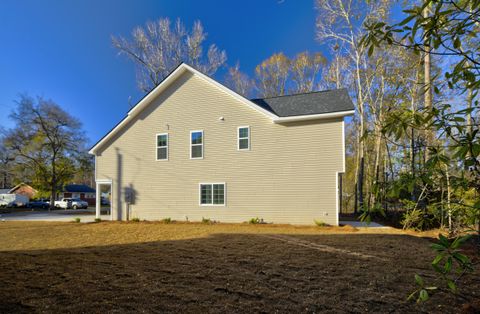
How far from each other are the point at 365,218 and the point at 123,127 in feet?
53.6

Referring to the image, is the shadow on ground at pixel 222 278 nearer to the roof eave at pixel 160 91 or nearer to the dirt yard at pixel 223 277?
the dirt yard at pixel 223 277

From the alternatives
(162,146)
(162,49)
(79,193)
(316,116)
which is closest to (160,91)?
(162,146)

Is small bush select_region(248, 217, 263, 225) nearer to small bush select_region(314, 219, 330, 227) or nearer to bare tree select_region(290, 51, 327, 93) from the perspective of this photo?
small bush select_region(314, 219, 330, 227)

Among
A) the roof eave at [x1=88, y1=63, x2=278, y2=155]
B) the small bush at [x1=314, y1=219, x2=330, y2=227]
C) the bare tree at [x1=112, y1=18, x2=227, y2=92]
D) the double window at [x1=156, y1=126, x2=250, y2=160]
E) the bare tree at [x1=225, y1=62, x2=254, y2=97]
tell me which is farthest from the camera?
the bare tree at [x1=225, y1=62, x2=254, y2=97]

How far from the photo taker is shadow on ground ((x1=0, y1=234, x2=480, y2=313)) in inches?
146

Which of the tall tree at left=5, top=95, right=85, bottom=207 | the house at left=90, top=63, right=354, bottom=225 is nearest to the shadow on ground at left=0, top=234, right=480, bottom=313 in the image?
the house at left=90, top=63, right=354, bottom=225

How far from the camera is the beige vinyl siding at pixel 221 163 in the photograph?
12102 mm

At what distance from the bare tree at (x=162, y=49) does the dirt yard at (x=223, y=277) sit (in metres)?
18.8

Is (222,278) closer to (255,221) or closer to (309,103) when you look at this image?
(255,221)

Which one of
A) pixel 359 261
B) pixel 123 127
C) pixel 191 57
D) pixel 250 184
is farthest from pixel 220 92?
pixel 191 57

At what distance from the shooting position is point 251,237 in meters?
9.25

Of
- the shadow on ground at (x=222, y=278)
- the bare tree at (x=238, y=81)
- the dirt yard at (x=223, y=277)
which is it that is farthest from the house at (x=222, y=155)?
the bare tree at (x=238, y=81)

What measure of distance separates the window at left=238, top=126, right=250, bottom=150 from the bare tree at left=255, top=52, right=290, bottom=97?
1358cm

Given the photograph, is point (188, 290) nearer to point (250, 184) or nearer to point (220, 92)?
point (250, 184)
